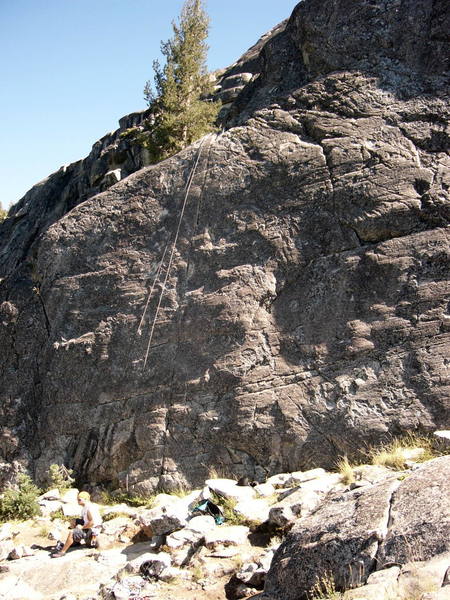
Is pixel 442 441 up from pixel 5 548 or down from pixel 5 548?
up

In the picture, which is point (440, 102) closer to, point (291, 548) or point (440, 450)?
point (440, 450)

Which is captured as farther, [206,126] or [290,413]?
[206,126]

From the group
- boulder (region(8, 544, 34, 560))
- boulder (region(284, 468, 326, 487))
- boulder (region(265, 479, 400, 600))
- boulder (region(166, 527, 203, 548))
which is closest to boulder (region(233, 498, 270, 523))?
boulder (region(284, 468, 326, 487))

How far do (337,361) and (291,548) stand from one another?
532cm

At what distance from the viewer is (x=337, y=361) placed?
12.2 metres

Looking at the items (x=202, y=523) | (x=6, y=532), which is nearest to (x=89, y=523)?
(x=6, y=532)

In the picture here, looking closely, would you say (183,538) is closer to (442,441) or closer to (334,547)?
(334,547)

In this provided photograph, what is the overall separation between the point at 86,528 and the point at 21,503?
2.09 m

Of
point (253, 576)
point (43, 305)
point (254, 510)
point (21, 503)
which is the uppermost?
point (43, 305)

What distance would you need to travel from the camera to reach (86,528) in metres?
11.3

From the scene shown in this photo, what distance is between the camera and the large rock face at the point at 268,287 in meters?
12.0

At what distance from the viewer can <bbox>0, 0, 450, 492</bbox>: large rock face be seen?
12.0m

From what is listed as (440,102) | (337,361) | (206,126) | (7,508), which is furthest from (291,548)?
(206,126)

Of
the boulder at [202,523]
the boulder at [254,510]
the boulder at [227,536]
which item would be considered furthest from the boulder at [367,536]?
the boulder at [202,523]
